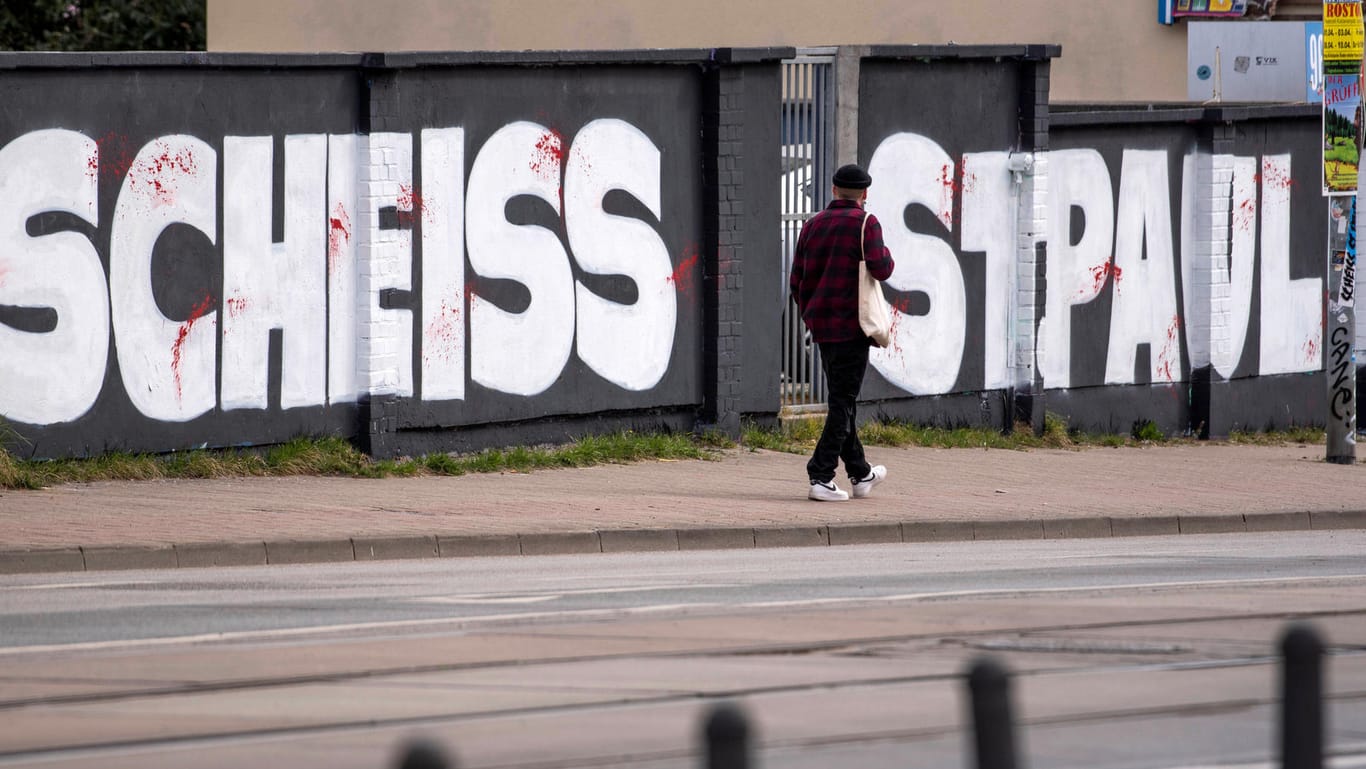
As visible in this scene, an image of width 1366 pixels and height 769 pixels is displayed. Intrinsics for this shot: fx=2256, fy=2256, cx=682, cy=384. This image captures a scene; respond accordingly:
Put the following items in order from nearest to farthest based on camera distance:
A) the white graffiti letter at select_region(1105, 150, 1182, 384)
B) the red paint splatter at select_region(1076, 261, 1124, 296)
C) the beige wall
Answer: the red paint splatter at select_region(1076, 261, 1124, 296)
the white graffiti letter at select_region(1105, 150, 1182, 384)
the beige wall

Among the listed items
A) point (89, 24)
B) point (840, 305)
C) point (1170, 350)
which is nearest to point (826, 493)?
point (840, 305)

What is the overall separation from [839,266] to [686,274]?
130 inches

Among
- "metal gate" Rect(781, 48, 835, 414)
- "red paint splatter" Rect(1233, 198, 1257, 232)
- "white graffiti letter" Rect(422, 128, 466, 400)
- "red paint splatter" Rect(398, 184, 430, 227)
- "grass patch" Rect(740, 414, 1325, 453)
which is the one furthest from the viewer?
"red paint splatter" Rect(1233, 198, 1257, 232)

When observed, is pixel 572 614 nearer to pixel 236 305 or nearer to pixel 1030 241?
pixel 236 305

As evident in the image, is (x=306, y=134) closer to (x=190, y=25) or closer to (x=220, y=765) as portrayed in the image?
(x=220, y=765)

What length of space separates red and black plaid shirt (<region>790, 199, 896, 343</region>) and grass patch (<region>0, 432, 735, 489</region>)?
2.65m

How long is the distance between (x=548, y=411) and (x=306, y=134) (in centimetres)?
276

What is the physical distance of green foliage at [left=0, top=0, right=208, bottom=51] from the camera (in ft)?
126

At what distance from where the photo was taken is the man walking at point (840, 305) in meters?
13.9

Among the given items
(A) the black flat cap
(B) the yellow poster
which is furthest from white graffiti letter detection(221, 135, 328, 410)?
(B) the yellow poster

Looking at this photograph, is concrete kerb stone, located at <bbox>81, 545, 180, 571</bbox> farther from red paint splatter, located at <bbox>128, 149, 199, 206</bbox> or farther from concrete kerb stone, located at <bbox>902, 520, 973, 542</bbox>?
concrete kerb stone, located at <bbox>902, 520, 973, 542</bbox>

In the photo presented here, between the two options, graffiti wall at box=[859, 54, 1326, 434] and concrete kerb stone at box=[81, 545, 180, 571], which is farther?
graffiti wall at box=[859, 54, 1326, 434]

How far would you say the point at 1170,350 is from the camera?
20.3 metres

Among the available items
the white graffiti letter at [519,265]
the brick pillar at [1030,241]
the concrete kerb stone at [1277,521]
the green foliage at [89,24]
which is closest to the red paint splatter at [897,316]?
the brick pillar at [1030,241]
